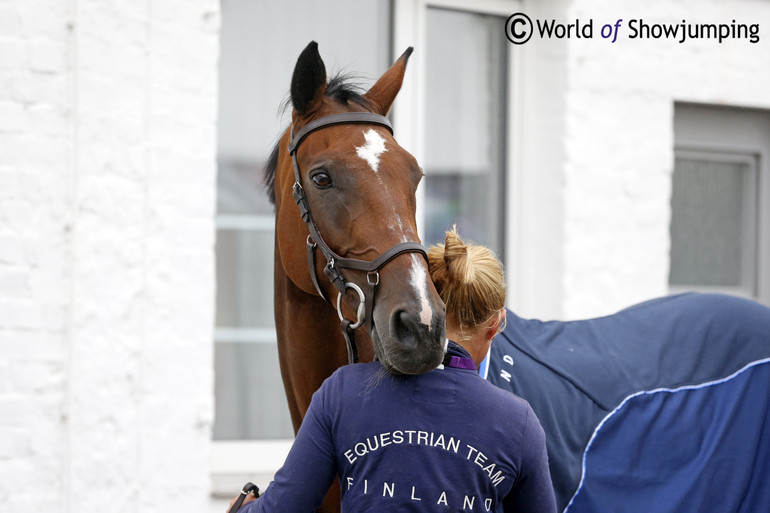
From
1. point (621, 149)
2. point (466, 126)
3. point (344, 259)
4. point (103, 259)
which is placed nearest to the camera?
point (344, 259)

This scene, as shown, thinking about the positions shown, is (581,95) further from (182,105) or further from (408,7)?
(182,105)

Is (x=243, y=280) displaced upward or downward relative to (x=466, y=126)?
downward

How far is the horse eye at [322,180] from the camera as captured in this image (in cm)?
175

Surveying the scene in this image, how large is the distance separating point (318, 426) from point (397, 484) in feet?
0.57

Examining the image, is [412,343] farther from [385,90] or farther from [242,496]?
[385,90]

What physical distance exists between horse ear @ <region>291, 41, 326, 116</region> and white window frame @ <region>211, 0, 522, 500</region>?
1905 millimetres


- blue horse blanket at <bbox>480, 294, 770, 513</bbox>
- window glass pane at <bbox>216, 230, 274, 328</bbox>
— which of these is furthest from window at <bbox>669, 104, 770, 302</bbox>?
window glass pane at <bbox>216, 230, 274, 328</bbox>

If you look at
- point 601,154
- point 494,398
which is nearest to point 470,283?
point 494,398

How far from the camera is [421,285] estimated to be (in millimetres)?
1461

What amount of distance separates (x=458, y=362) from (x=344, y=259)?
388mm

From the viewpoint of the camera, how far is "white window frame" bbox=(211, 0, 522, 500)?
11.8 feet

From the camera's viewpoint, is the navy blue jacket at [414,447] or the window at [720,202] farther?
the window at [720,202]

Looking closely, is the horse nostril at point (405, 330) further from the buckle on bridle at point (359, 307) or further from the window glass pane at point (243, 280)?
the window glass pane at point (243, 280)

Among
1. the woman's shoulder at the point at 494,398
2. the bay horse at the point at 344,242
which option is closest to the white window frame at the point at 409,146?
the bay horse at the point at 344,242
